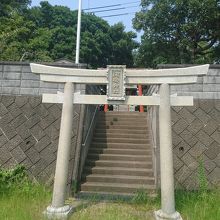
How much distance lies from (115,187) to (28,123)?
2960 millimetres

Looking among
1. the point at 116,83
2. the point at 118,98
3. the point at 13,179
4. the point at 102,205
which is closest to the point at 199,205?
the point at 102,205

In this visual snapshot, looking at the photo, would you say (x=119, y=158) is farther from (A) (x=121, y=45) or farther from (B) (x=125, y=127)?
(A) (x=121, y=45)

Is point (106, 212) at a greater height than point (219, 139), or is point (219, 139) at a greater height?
point (219, 139)

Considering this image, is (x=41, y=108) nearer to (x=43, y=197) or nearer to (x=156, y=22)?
(x=43, y=197)

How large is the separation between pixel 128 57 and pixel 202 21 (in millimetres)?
13953

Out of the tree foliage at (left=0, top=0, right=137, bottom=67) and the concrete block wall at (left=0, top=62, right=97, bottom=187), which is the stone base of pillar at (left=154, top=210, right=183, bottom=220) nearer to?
the concrete block wall at (left=0, top=62, right=97, bottom=187)

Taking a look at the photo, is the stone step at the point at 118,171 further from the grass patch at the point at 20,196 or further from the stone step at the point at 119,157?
the grass patch at the point at 20,196

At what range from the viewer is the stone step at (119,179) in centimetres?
821

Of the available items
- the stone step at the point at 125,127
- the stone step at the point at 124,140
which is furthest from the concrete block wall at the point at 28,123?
the stone step at the point at 125,127

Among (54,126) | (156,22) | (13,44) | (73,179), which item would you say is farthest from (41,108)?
(156,22)

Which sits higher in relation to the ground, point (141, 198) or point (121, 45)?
point (121, 45)

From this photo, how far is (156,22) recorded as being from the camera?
21.2 meters

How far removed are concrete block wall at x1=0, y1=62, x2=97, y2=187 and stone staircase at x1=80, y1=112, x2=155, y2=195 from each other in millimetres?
799

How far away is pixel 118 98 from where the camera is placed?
20.7 feet
